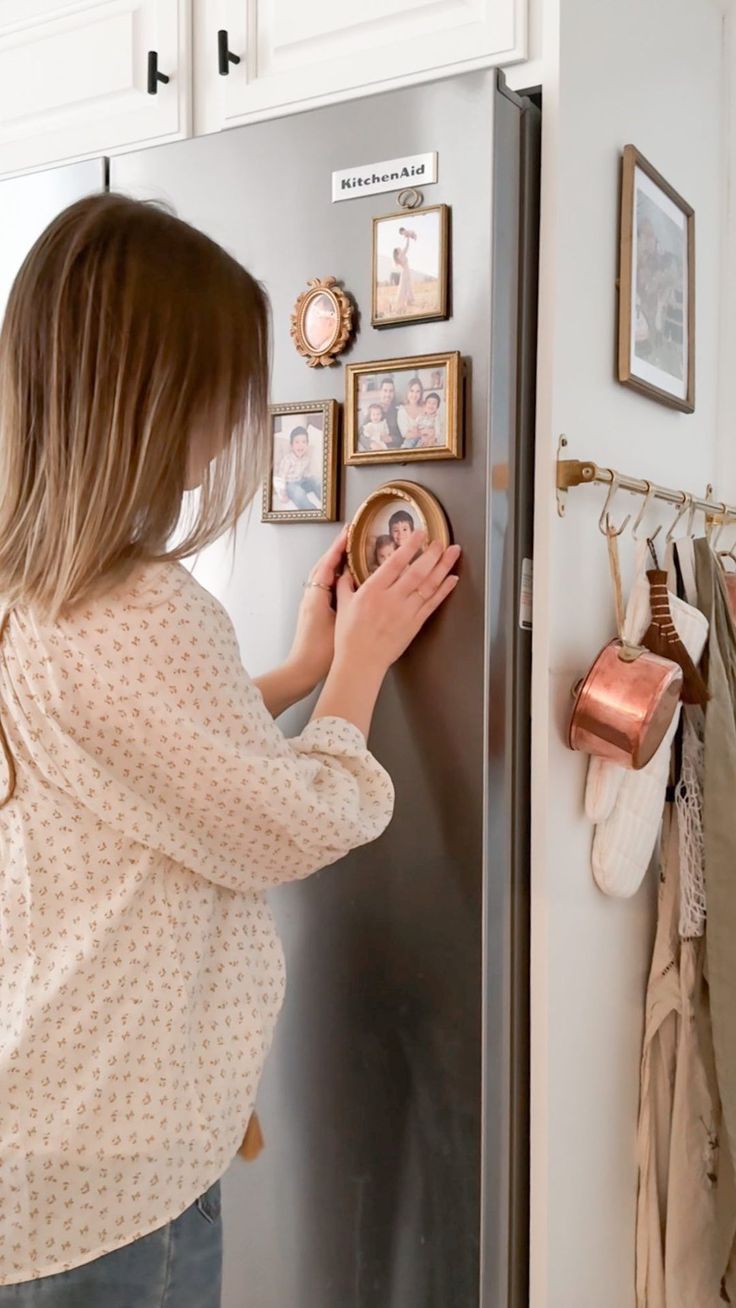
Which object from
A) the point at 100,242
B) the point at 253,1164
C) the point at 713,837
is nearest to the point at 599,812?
the point at 713,837

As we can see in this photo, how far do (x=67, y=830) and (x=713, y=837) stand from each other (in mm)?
759

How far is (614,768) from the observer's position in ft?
3.90

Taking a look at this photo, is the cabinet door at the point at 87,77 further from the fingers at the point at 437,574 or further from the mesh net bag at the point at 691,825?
the mesh net bag at the point at 691,825

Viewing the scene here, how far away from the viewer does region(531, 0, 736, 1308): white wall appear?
3.64 feet

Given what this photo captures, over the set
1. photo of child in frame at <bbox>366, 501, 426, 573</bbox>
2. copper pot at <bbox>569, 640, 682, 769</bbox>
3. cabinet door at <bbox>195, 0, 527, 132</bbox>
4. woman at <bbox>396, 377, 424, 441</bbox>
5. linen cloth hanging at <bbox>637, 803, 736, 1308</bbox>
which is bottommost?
linen cloth hanging at <bbox>637, 803, 736, 1308</bbox>

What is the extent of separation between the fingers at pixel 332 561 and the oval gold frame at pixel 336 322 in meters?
0.17

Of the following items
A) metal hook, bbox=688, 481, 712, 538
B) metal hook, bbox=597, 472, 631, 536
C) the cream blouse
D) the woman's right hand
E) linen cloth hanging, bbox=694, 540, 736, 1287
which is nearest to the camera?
the cream blouse

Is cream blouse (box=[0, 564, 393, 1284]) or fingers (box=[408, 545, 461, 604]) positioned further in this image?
fingers (box=[408, 545, 461, 604])

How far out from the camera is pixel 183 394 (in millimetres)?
832

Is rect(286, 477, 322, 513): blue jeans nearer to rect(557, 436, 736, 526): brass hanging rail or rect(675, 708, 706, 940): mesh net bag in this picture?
rect(557, 436, 736, 526): brass hanging rail

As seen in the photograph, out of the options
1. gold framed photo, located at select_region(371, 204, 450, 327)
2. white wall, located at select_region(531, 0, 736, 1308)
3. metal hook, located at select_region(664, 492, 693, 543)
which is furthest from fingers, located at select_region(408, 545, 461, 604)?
metal hook, located at select_region(664, 492, 693, 543)

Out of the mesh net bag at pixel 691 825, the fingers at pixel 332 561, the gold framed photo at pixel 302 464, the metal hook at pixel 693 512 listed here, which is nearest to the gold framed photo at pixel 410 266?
the gold framed photo at pixel 302 464

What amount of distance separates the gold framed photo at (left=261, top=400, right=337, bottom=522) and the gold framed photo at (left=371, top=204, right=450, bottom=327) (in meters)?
0.11

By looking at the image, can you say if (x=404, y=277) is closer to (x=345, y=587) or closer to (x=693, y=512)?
(x=345, y=587)
